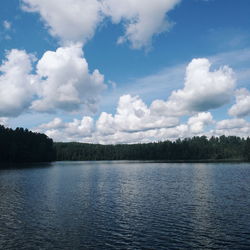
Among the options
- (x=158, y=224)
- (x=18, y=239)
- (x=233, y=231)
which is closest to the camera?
(x=18, y=239)

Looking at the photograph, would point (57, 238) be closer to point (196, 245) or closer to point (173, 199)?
point (196, 245)

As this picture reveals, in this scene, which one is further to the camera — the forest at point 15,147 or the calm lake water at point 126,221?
the forest at point 15,147

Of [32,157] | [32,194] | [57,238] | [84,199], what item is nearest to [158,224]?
[57,238]

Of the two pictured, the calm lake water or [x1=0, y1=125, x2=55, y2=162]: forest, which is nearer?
the calm lake water

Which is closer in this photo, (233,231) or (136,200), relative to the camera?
(233,231)

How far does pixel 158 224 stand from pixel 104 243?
26.0ft

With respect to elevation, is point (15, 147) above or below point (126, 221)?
above

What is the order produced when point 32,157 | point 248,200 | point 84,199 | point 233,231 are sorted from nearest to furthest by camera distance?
1. point 233,231
2. point 248,200
3. point 84,199
4. point 32,157

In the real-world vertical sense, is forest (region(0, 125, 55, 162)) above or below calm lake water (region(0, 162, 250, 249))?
above

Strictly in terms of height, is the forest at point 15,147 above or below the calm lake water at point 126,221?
above

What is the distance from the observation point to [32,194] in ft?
177

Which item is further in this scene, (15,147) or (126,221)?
(15,147)

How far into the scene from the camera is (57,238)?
90.6 feet

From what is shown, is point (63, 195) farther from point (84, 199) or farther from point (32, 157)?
point (32, 157)
